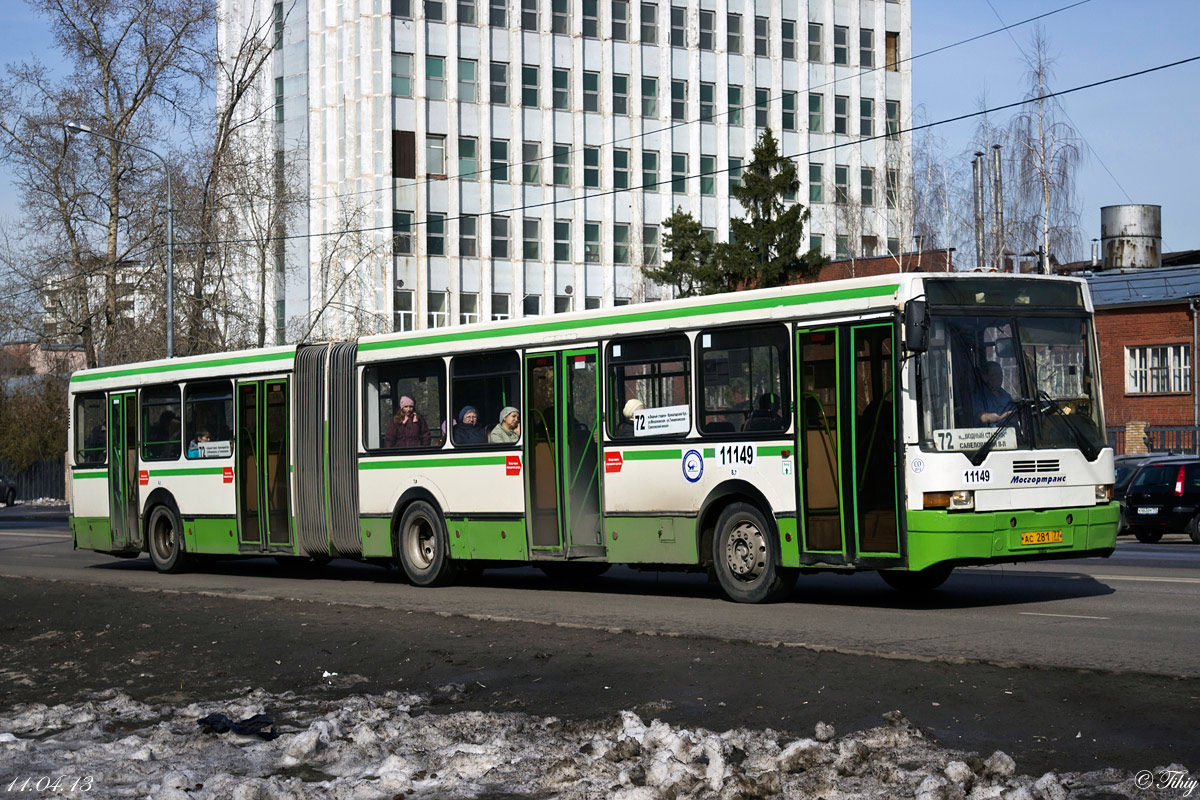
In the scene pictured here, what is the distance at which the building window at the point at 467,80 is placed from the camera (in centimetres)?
7088

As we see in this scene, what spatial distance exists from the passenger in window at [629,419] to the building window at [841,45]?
66.7 metres

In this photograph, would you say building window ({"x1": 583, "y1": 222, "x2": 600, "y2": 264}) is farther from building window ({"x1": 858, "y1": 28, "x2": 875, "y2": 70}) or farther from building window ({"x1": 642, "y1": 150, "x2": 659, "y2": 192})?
building window ({"x1": 858, "y1": 28, "x2": 875, "y2": 70})

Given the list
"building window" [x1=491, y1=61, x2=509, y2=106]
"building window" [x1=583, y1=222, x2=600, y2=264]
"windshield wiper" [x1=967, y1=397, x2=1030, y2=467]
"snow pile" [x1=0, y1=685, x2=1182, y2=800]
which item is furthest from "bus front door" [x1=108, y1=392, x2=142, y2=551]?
"building window" [x1=583, y1=222, x2=600, y2=264]

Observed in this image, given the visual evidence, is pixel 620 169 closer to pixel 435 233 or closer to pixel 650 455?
pixel 435 233

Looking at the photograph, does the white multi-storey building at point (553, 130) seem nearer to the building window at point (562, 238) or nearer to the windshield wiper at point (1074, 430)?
the building window at point (562, 238)

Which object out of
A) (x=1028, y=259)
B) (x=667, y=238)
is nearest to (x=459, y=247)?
(x=667, y=238)

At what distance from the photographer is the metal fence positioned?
67375 mm

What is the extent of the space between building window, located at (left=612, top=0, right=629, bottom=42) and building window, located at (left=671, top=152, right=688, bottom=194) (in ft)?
20.1

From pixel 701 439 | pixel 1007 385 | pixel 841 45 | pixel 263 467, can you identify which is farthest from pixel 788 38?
pixel 1007 385

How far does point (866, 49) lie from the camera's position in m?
80.7

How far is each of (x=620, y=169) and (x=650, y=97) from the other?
3842 mm

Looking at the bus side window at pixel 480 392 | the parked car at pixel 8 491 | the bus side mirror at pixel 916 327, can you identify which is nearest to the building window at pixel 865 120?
the parked car at pixel 8 491

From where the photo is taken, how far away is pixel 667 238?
55.3 meters

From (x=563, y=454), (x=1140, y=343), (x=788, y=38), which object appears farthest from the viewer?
(x=788, y=38)
